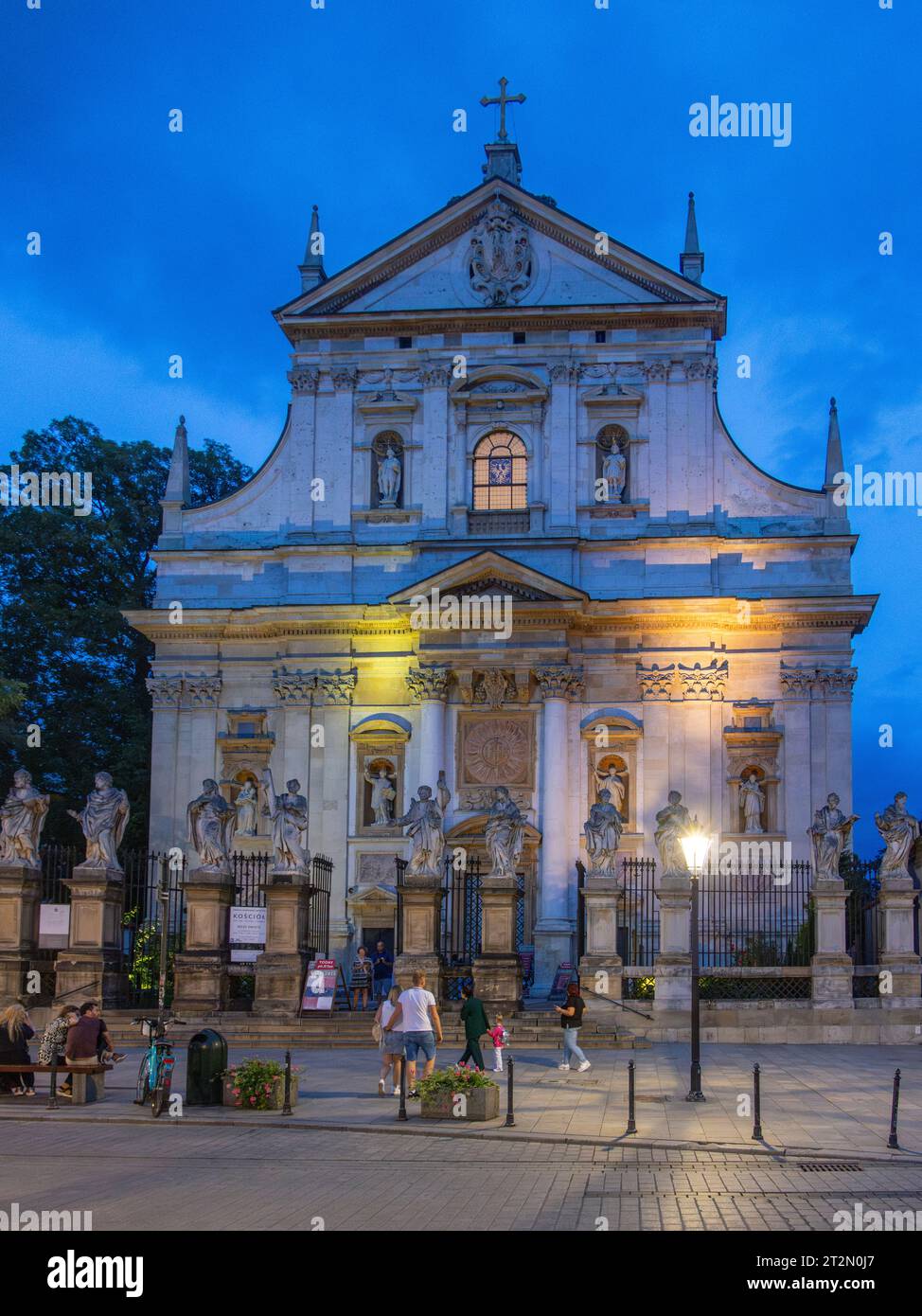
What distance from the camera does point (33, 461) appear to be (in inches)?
2117

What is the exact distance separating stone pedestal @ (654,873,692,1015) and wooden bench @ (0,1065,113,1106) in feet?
40.4

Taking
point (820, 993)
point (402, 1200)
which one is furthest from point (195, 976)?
point (402, 1200)

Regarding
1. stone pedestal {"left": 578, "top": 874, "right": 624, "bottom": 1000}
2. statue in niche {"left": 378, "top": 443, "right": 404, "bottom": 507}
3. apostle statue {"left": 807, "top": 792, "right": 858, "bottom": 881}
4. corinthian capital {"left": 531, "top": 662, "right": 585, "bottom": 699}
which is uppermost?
statue in niche {"left": 378, "top": 443, "right": 404, "bottom": 507}

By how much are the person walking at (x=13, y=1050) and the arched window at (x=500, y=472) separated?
83.7ft

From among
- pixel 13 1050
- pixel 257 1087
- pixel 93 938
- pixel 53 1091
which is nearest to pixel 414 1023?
pixel 257 1087

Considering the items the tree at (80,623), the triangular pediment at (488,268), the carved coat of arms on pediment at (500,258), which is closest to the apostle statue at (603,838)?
the triangular pediment at (488,268)

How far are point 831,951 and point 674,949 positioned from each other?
2950 millimetres

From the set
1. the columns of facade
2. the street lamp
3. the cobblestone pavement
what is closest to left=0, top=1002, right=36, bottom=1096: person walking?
the cobblestone pavement

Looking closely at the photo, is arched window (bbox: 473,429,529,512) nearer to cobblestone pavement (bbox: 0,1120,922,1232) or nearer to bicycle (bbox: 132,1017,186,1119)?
bicycle (bbox: 132,1017,186,1119)

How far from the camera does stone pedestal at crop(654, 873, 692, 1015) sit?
29.4 metres

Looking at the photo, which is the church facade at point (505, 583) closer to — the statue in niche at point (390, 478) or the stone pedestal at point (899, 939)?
the statue in niche at point (390, 478)

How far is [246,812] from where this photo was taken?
A: 42.4 meters

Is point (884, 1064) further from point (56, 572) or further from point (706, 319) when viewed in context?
point (56, 572)

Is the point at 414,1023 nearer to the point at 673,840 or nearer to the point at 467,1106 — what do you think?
the point at 467,1106
